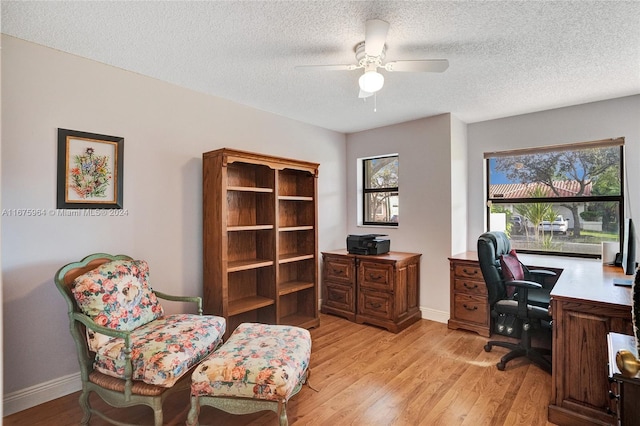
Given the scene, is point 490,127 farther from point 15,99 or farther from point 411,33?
point 15,99

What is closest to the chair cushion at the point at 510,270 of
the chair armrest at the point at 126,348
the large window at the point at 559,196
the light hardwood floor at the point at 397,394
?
the light hardwood floor at the point at 397,394

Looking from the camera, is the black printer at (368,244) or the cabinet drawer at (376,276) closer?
the cabinet drawer at (376,276)

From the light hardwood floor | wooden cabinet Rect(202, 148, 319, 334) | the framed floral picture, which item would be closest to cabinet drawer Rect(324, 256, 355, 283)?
wooden cabinet Rect(202, 148, 319, 334)

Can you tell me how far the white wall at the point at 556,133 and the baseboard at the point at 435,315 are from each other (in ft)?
3.20

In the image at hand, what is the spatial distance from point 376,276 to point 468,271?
98 centimetres

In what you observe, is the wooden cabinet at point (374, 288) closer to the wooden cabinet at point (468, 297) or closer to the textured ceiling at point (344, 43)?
the wooden cabinet at point (468, 297)

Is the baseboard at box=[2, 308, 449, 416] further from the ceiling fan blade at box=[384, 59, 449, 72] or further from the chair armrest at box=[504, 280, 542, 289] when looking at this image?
the chair armrest at box=[504, 280, 542, 289]

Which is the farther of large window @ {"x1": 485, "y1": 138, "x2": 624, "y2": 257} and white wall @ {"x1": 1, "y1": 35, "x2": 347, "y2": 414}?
large window @ {"x1": 485, "y1": 138, "x2": 624, "y2": 257}

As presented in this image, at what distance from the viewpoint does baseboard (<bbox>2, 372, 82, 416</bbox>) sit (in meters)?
2.11

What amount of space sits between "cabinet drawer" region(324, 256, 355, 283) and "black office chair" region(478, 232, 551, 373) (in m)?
1.52

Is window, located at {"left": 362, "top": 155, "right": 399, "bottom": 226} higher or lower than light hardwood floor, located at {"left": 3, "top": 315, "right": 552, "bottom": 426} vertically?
higher

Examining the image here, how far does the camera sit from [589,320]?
194 cm

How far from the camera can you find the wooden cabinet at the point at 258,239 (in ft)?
9.35

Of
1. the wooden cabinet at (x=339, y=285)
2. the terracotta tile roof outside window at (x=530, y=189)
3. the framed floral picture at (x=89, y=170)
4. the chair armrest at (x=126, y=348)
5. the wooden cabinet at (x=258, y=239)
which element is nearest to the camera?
the chair armrest at (x=126, y=348)
